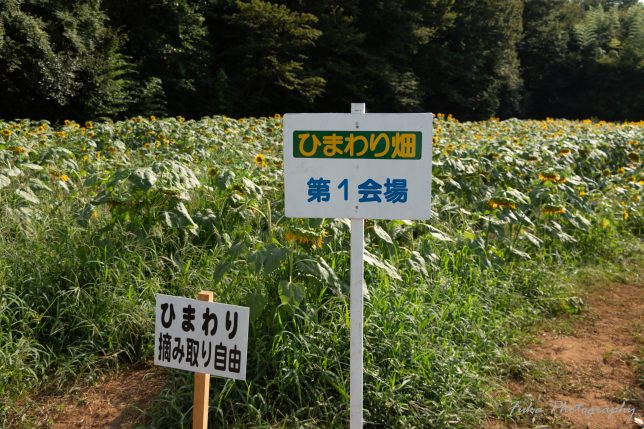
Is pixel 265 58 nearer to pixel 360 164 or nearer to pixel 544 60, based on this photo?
pixel 544 60

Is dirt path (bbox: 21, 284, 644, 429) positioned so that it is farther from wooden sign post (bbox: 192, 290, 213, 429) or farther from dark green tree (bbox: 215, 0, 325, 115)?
dark green tree (bbox: 215, 0, 325, 115)

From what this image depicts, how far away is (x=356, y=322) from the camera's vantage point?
2.11 m

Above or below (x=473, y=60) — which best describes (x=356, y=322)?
below

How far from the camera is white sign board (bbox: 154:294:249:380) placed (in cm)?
195

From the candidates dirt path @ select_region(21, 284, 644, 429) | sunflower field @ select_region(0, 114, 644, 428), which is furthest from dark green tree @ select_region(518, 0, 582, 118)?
dirt path @ select_region(21, 284, 644, 429)

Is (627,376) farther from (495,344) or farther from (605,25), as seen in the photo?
(605,25)

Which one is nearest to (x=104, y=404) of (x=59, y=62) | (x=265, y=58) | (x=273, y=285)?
(x=273, y=285)

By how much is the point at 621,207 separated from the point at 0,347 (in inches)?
187

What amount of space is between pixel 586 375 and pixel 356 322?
1387 mm

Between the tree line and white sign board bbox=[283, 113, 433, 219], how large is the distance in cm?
1537

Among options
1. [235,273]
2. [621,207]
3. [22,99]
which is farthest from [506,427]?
[22,99]

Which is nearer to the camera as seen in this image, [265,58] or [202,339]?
[202,339]

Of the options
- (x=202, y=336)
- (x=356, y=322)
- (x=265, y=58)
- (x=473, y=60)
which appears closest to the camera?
(x=202, y=336)

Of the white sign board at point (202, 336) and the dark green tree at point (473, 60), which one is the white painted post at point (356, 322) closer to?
the white sign board at point (202, 336)
